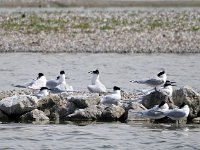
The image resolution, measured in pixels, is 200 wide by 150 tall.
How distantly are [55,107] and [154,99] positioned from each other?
2.15 m

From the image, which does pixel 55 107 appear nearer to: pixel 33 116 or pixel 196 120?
pixel 33 116

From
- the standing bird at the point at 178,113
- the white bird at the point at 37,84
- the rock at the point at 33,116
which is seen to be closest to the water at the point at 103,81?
the standing bird at the point at 178,113

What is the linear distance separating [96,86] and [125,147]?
449 centimetres

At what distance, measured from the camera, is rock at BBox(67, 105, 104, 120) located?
1788cm

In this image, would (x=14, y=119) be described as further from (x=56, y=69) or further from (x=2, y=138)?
(x=56, y=69)

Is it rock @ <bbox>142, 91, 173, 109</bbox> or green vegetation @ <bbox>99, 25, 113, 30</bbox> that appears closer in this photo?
rock @ <bbox>142, 91, 173, 109</bbox>

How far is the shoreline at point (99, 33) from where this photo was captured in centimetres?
3303

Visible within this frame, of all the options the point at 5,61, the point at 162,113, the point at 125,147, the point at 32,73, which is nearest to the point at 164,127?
the point at 162,113

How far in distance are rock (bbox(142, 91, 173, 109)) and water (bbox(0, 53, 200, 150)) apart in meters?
0.77

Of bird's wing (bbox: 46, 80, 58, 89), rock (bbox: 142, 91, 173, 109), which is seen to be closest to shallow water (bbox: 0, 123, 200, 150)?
rock (bbox: 142, 91, 173, 109)

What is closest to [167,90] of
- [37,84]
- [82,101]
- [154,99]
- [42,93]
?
[154,99]

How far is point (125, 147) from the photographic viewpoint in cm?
1538

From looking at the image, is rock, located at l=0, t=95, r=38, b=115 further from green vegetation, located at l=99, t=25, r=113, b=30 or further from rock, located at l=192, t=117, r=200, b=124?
green vegetation, located at l=99, t=25, r=113, b=30

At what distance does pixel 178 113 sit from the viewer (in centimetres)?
1725
